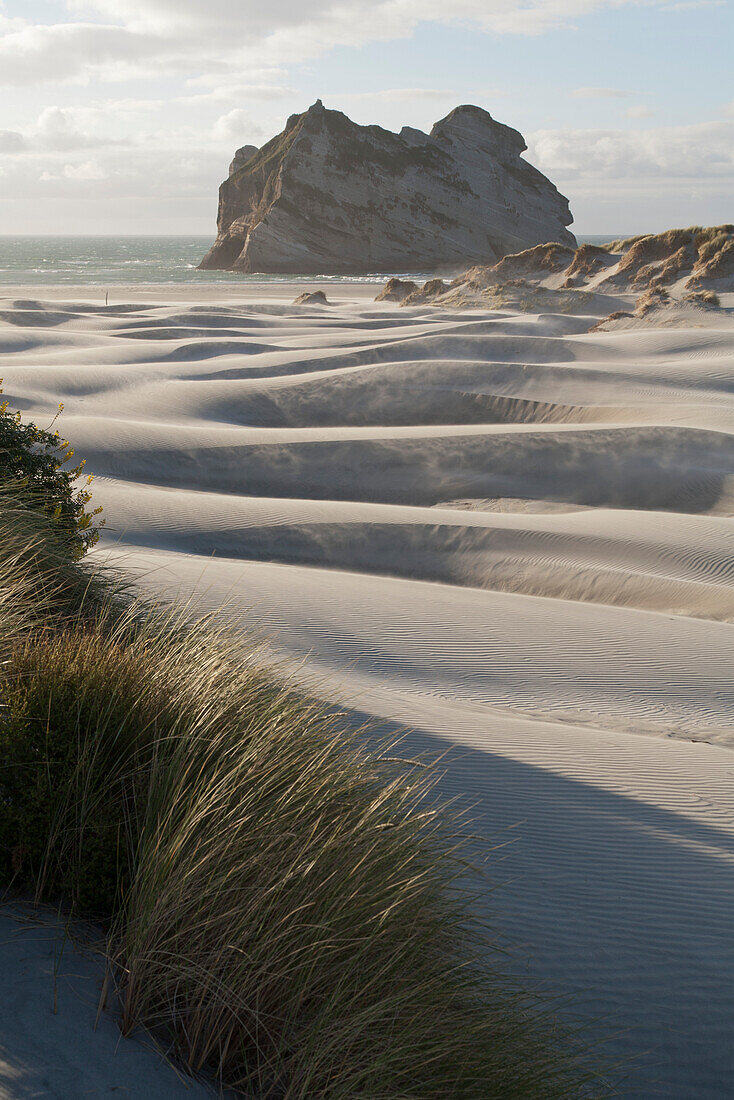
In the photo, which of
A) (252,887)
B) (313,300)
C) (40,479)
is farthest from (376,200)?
(252,887)

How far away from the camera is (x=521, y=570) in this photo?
877cm

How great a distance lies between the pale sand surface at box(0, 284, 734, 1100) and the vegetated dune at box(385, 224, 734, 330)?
248 inches

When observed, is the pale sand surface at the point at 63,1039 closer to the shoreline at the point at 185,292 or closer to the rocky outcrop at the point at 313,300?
the rocky outcrop at the point at 313,300

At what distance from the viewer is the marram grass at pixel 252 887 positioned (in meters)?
2.09

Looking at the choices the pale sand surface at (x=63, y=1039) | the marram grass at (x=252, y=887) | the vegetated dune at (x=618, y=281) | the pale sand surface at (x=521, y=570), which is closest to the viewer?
the pale sand surface at (x=63, y=1039)

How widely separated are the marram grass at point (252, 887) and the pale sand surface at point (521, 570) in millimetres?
562

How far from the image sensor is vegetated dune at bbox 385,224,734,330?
86.6 ft

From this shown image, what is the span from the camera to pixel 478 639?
6250 millimetres

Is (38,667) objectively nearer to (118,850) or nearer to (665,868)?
(118,850)

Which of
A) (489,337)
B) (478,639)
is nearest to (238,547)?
(478,639)

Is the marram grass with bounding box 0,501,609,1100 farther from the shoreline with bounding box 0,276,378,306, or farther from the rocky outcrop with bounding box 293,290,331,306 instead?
the shoreline with bounding box 0,276,378,306

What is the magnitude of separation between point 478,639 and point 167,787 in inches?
154

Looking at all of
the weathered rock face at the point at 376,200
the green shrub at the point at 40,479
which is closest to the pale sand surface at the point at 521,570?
the green shrub at the point at 40,479

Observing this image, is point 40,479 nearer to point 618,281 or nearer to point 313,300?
point 618,281
